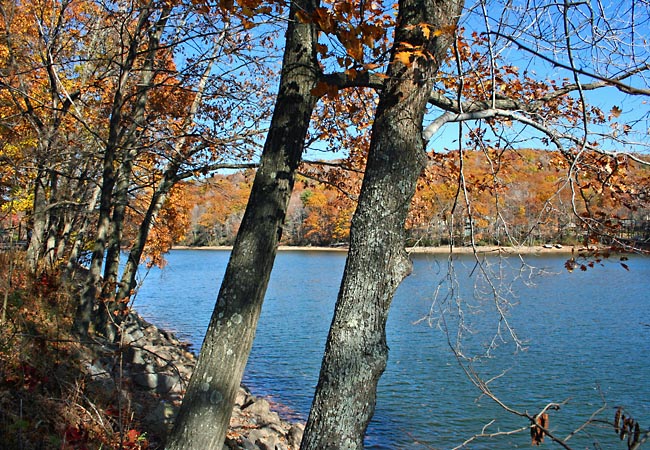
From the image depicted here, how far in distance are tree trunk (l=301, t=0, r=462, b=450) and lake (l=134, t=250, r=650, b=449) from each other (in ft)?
3.38

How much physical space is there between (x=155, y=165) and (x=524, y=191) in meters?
7.54

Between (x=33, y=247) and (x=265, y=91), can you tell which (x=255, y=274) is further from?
(x=33, y=247)

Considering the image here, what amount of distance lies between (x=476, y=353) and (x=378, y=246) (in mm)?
13235

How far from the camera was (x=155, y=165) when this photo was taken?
1175cm

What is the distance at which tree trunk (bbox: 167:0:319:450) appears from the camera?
3.73 metres

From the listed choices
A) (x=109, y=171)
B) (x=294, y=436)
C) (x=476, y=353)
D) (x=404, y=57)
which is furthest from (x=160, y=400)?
(x=476, y=353)

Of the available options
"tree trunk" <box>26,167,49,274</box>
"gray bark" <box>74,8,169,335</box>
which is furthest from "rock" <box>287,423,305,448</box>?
"tree trunk" <box>26,167,49,274</box>

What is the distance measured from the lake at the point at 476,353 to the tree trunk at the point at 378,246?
1.03m

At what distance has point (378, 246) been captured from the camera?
3.38 meters

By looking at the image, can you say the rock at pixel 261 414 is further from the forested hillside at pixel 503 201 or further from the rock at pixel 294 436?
the forested hillside at pixel 503 201

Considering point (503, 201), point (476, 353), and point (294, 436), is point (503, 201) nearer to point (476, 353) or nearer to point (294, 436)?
point (294, 436)

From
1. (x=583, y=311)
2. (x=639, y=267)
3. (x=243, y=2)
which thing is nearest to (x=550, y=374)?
(x=583, y=311)

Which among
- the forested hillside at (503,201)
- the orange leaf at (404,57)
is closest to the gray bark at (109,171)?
the forested hillside at (503,201)

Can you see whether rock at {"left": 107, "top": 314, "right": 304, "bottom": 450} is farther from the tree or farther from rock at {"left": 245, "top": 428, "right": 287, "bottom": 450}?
the tree
